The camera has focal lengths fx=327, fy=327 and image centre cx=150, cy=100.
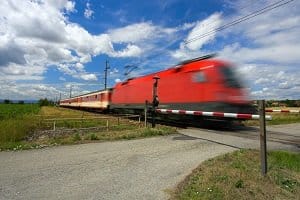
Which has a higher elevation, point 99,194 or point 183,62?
point 183,62

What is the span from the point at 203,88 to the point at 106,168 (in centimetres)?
855

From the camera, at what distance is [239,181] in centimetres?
634

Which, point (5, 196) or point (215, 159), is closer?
point (5, 196)

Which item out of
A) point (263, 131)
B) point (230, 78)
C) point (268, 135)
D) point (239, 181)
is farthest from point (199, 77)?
point (239, 181)

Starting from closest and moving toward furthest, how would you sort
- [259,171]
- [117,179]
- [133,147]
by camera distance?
[117,179] < [259,171] < [133,147]

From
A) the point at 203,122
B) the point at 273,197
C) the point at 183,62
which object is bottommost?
the point at 273,197

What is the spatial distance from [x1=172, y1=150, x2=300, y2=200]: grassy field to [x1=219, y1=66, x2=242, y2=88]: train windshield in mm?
6416

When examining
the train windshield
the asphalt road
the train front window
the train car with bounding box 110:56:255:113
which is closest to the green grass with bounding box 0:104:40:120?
the train car with bounding box 110:56:255:113

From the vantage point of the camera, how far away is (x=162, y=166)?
25.5ft

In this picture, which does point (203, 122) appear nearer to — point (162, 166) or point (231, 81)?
point (231, 81)

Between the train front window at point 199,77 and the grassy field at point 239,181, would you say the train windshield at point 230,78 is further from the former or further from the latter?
the grassy field at point 239,181

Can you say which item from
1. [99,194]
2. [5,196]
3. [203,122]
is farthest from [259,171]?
[203,122]

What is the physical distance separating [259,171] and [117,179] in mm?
3165

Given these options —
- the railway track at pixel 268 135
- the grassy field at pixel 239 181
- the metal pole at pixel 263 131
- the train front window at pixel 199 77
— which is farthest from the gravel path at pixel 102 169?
the train front window at pixel 199 77
